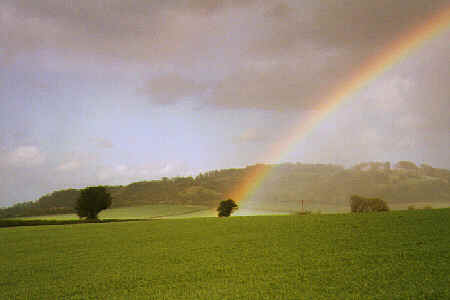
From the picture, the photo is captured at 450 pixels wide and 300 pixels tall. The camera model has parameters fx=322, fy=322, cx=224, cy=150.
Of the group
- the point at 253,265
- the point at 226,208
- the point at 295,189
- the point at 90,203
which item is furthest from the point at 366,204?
the point at 295,189

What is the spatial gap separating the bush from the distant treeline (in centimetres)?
3291

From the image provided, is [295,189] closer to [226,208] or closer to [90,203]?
[226,208]

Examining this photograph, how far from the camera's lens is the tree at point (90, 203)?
55875 millimetres

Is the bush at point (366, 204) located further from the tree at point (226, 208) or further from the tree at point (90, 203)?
the tree at point (90, 203)

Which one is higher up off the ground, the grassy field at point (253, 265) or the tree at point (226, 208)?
the grassy field at point (253, 265)

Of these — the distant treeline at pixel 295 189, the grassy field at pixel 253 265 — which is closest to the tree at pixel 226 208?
the distant treeline at pixel 295 189

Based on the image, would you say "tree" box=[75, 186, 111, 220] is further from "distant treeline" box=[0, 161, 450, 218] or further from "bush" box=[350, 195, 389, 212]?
"bush" box=[350, 195, 389, 212]

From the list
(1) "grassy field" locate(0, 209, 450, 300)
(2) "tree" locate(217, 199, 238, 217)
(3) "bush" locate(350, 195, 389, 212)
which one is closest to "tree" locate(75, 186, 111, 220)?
(2) "tree" locate(217, 199, 238, 217)

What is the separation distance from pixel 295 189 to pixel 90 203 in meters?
81.2

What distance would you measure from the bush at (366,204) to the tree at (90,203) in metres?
42.7

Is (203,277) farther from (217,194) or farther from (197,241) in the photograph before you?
(217,194)

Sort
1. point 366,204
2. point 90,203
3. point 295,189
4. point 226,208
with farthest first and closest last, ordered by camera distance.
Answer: point 295,189, point 226,208, point 90,203, point 366,204

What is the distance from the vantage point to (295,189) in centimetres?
12000

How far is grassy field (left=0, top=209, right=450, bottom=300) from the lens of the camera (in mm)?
8709
